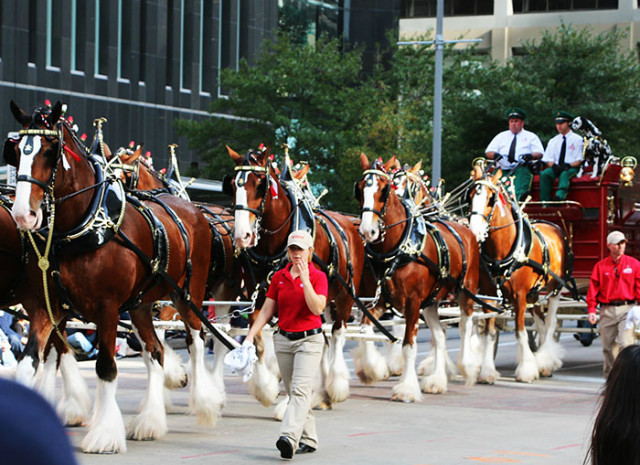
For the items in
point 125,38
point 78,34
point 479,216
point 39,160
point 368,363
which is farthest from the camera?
point 125,38

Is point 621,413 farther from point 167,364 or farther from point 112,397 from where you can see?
point 167,364

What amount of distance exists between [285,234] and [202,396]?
1.94 metres

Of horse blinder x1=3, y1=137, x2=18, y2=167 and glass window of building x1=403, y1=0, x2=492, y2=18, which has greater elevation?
glass window of building x1=403, y1=0, x2=492, y2=18

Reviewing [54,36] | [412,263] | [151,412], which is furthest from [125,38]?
[151,412]

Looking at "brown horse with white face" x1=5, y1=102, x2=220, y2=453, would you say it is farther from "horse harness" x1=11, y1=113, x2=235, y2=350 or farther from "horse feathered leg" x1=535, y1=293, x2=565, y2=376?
"horse feathered leg" x1=535, y1=293, x2=565, y2=376

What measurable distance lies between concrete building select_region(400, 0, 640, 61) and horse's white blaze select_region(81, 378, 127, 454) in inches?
1987

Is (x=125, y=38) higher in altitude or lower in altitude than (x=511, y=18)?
lower

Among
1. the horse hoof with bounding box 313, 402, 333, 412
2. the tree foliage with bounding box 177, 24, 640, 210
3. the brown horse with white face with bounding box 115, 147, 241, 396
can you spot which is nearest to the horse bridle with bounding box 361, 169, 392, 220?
the brown horse with white face with bounding box 115, 147, 241, 396

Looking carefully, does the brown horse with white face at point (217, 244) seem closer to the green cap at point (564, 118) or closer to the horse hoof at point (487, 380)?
the horse hoof at point (487, 380)

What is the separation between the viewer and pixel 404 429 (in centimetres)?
983

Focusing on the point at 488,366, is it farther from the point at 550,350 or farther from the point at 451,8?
the point at 451,8

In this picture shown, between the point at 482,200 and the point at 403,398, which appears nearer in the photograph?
the point at 403,398

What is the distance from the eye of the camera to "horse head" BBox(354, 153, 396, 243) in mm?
11406

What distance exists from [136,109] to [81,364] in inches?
771
